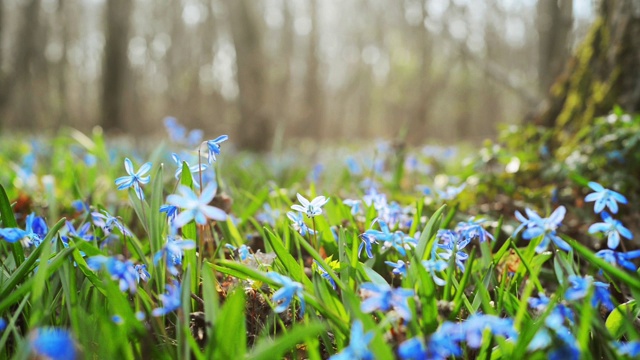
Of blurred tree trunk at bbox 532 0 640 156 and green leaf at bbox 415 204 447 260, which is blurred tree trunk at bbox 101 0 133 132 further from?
green leaf at bbox 415 204 447 260

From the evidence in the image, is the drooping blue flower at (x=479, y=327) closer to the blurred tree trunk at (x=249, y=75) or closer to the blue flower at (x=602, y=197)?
the blue flower at (x=602, y=197)

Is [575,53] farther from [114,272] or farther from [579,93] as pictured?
[114,272]

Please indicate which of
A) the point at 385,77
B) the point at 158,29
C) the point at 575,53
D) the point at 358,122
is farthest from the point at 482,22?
the point at 575,53

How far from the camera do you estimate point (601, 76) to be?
9.10 feet

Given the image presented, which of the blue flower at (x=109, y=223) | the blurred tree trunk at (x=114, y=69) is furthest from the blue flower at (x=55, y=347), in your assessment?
the blurred tree trunk at (x=114, y=69)

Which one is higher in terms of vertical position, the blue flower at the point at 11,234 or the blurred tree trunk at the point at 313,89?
the blue flower at the point at 11,234

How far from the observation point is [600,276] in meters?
1.52

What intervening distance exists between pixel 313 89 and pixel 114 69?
5.68m

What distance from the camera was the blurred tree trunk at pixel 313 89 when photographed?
42.6ft

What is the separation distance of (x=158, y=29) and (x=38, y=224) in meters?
21.7

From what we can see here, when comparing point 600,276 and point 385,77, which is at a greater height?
point 600,276

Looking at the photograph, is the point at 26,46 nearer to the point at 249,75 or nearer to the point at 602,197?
the point at 249,75

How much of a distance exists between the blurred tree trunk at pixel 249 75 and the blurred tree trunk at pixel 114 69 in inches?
171

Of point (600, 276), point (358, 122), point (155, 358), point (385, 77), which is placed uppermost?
point (155, 358)
